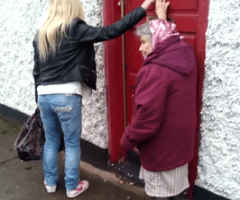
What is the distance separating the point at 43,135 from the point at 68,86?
0.74 meters

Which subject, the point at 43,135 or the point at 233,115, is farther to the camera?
the point at 43,135

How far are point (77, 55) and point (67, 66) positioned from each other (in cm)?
13

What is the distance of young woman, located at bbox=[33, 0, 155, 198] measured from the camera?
247 cm

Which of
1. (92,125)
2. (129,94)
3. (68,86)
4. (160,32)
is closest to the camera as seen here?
(160,32)

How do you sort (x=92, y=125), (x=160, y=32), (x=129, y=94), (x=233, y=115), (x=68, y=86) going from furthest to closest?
(x=92, y=125), (x=129, y=94), (x=68, y=86), (x=233, y=115), (x=160, y=32)

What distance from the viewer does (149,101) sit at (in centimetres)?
191

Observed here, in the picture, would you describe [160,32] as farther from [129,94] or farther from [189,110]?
[129,94]

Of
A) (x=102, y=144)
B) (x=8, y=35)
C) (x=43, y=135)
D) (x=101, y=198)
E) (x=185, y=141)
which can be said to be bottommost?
(x=101, y=198)

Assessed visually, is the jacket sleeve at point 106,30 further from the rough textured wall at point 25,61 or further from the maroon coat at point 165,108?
the rough textured wall at point 25,61

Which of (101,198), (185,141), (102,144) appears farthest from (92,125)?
(185,141)

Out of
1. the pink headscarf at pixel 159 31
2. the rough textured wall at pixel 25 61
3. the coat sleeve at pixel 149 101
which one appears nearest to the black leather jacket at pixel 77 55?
the pink headscarf at pixel 159 31

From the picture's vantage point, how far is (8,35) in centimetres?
452

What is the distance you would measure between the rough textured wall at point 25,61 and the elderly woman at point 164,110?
3.82 ft

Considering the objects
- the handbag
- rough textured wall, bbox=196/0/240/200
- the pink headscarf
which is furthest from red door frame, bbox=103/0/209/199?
the pink headscarf
